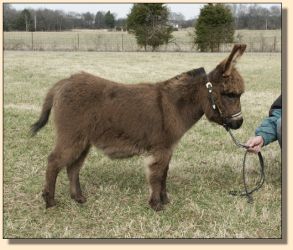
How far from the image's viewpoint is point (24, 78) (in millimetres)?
14383

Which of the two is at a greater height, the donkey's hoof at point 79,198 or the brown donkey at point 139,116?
the brown donkey at point 139,116

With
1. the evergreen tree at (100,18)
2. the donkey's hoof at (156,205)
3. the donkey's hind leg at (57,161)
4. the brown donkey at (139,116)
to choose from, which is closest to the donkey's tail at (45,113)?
the brown donkey at (139,116)

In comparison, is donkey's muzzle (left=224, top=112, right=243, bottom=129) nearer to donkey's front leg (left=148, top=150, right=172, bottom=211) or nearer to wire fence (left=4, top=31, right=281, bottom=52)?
donkey's front leg (left=148, top=150, right=172, bottom=211)

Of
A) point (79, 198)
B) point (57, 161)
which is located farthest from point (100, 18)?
point (79, 198)

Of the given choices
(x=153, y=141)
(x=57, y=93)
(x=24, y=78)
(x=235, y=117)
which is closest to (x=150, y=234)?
(x=153, y=141)

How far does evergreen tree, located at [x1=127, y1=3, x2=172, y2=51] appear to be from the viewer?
1752cm

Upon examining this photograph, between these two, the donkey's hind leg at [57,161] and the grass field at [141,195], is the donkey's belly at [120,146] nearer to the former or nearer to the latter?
the donkey's hind leg at [57,161]

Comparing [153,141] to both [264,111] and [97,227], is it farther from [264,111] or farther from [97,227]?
[264,111]

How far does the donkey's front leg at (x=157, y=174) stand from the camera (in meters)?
4.52

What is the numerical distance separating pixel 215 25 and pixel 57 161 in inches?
733

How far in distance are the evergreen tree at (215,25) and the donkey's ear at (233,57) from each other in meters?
17.1

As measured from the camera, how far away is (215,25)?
2173 centimetres

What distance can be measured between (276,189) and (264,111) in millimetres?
4564

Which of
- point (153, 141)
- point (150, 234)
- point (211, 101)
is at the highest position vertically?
point (211, 101)
